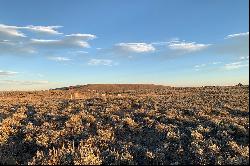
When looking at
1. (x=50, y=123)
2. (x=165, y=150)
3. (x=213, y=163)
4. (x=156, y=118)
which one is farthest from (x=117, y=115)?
(x=213, y=163)

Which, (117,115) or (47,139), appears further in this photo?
(117,115)

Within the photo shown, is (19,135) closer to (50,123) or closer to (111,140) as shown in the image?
(50,123)

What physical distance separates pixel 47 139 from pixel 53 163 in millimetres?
2794

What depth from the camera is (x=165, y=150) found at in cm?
1386

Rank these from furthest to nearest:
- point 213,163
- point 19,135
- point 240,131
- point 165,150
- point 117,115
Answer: point 117,115 < point 19,135 < point 240,131 < point 165,150 < point 213,163

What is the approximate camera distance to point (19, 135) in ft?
56.9

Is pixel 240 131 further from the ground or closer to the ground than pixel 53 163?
further from the ground

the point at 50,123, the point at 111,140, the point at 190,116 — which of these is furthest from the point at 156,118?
the point at 50,123

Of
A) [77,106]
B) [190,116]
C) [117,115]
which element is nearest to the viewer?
[190,116]

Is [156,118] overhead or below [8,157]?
overhead

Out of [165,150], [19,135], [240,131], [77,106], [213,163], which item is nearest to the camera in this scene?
[213,163]

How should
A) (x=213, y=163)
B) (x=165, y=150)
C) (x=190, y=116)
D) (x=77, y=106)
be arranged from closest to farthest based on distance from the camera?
(x=213, y=163), (x=165, y=150), (x=190, y=116), (x=77, y=106)

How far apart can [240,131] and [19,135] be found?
10.4 metres

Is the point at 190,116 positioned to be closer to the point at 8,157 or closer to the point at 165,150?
the point at 165,150
